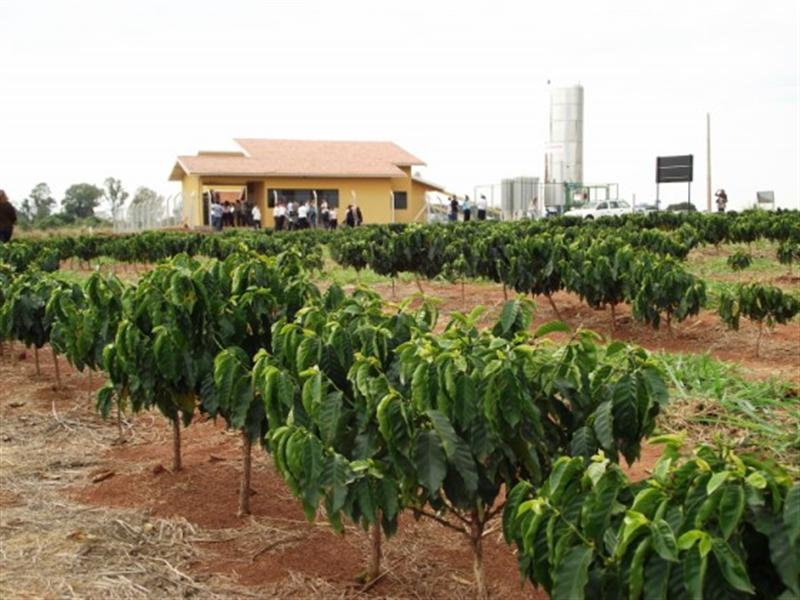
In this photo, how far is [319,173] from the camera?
37188 millimetres

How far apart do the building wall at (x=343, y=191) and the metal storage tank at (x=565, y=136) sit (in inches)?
407

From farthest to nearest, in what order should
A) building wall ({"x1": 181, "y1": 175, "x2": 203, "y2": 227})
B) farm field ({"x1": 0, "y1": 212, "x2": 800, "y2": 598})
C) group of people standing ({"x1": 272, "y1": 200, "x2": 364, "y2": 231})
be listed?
building wall ({"x1": 181, "y1": 175, "x2": 203, "y2": 227}), group of people standing ({"x1": 272, "y1": 200, "x2": 364, "y2": 231}), farm field ({"x1": 0, "y1": 212, "x2": 800, "y2": 598})

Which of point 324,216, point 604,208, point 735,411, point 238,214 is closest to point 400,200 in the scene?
point 324,216

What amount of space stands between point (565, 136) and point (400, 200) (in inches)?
488

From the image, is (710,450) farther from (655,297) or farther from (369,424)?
(655,297)

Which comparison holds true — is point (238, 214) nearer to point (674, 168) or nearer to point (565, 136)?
point (674, 168)

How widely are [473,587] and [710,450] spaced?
1.87m

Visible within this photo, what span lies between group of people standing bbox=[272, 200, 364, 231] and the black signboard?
1160cm

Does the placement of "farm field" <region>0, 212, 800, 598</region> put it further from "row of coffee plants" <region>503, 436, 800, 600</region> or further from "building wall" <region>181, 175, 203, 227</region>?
"building wall" <region>181, 175, 203, 227</region>

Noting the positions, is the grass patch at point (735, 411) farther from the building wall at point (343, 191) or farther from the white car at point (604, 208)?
the white car at point (604, 208)

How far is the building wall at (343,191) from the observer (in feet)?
119

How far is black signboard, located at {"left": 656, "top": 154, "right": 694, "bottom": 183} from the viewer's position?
3459 cm

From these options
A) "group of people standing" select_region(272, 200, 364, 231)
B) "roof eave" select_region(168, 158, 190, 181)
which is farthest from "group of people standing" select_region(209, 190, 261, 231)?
"roof eave" select_region(168, 158, 190, 181)

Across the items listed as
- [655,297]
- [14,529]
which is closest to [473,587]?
[14,529]
